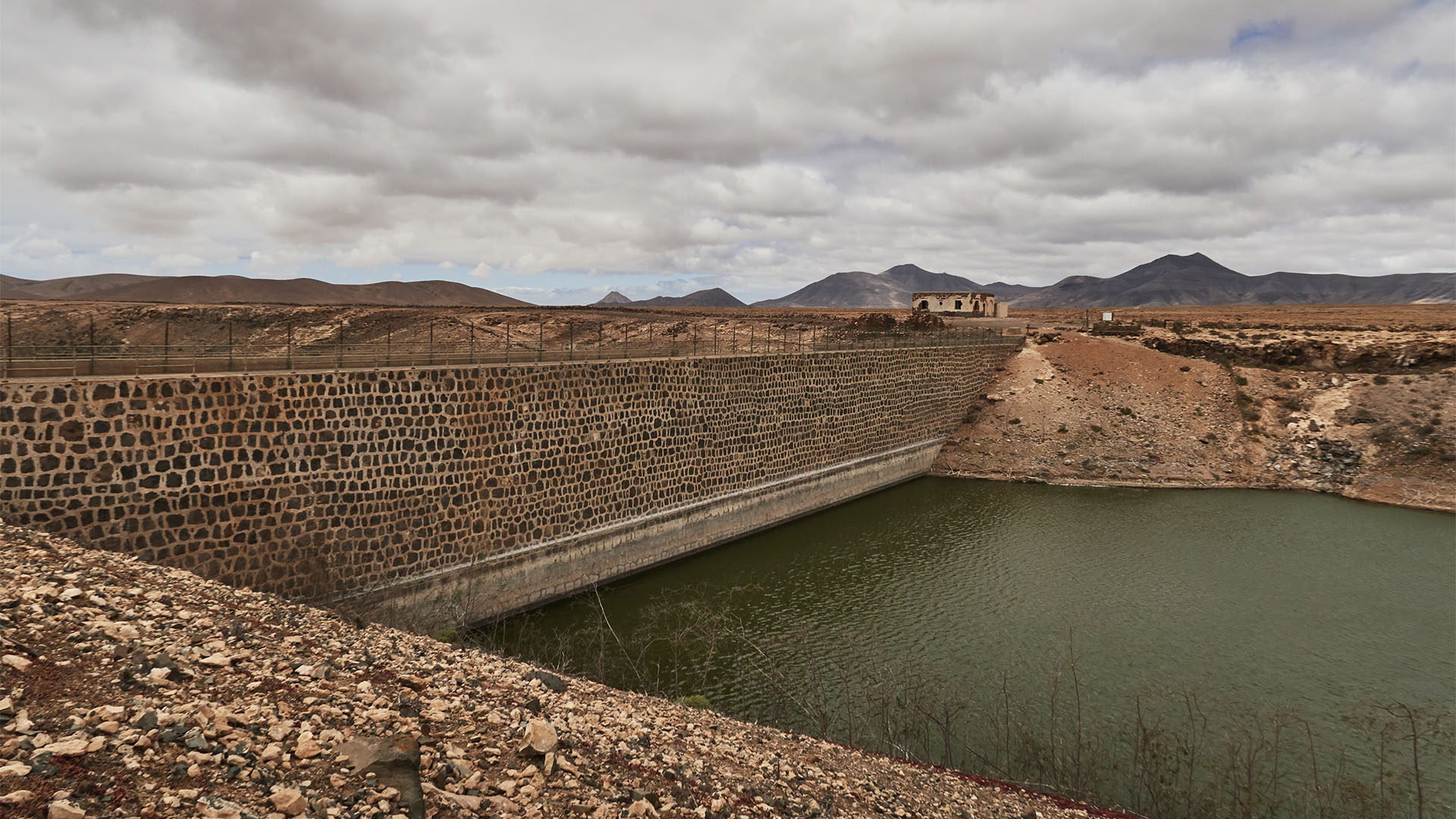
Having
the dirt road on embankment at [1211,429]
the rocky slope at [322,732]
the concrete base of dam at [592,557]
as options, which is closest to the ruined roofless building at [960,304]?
the dirt road on embankment at [1211,429]

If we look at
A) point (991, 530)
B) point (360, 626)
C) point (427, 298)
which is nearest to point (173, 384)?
point (360, 626)

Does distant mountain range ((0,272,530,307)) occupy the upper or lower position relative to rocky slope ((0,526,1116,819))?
upper

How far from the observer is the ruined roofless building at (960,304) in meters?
70.6

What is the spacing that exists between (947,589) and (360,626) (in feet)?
54.4

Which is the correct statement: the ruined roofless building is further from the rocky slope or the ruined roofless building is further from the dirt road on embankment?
the rocky slope

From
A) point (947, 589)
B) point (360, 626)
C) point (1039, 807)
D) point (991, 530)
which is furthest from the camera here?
point (991, 530)

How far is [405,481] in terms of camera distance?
17.7 meters

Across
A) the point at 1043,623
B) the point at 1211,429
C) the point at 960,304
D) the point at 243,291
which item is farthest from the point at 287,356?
the point at 243,291

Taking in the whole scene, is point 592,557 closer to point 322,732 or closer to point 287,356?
point 287,356

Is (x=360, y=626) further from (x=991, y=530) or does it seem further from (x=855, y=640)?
(x=991, y=530)

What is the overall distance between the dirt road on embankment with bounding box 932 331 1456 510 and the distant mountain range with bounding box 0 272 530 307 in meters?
69.6

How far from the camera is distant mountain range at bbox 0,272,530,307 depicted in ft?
337

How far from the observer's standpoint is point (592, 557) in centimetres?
2211

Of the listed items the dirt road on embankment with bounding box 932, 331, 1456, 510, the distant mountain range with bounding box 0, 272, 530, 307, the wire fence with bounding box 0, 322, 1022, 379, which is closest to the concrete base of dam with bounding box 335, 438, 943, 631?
the wire fence with bounding box 0, 322, 1022, 379
